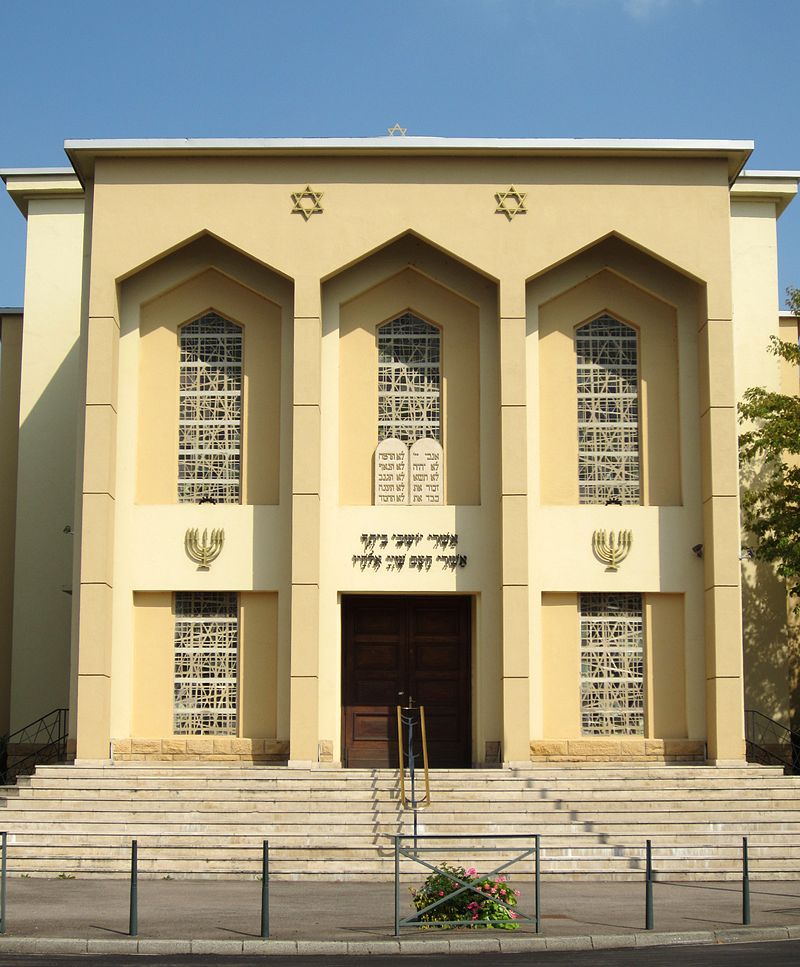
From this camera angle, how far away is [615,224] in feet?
79.5

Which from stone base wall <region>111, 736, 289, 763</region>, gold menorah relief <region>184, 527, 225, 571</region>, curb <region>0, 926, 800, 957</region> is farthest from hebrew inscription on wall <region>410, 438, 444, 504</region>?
curb <region>0, 926, 800, 957</region>

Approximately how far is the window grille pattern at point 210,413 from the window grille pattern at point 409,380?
2516 millimetres

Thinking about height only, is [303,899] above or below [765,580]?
below

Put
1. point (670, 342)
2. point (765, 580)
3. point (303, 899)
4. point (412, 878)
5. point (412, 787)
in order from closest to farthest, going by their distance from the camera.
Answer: point (303, 899) → point (412, 878) → point (412, 787) → point (670, 342) → point (765, 580)

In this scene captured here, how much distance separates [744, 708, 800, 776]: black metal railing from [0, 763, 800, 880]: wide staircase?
4920 mm

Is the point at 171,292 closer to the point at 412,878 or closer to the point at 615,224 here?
the point at 615,224

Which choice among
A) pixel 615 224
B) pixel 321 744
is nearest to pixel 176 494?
pixel 321 744

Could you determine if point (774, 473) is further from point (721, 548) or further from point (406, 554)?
point (406, 554)

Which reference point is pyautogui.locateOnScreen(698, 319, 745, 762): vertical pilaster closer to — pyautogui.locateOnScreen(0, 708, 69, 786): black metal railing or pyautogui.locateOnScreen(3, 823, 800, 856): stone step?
pyautogui.locateOnScreen(3, 823, 800, 856): stone step

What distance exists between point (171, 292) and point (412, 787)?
9.84 m

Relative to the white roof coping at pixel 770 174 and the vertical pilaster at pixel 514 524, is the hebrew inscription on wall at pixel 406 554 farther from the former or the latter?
the white roof coping at pixel 770 174

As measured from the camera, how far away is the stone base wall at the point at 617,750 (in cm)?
2375

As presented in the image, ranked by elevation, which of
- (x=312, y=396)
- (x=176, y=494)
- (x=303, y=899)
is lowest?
(x=303, y=899)

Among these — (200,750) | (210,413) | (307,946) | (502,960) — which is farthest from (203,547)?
(502,960)
